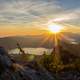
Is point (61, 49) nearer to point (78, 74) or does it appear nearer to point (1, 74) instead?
point (78, 74)

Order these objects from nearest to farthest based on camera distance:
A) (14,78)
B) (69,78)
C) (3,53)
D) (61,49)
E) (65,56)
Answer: (14,78) < (3,53) < (69,78) < (65,56) < (61,49)

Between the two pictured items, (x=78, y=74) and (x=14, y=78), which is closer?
(x=14, y=78)

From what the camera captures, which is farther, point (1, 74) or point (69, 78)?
point (69, 78)

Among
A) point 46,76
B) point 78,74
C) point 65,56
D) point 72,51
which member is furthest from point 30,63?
point 72,51

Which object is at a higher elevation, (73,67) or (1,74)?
(1,74)

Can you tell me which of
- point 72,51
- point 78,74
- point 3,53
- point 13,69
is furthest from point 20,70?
point 72,51

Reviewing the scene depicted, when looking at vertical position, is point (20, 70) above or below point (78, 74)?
above

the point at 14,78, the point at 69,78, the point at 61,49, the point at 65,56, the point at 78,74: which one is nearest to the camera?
the point at 14,78

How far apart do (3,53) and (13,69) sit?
92 cm

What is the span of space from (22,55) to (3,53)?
Result: 12.8ft

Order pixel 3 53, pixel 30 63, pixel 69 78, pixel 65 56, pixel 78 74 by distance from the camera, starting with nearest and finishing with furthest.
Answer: pixel 3 53 < pixel 30 63 < pixel 69 78 < pixel 78 74 < pixel 65 56

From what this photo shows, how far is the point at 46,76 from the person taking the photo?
1077cm

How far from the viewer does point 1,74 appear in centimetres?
952

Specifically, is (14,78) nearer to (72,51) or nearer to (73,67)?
(73,67)
